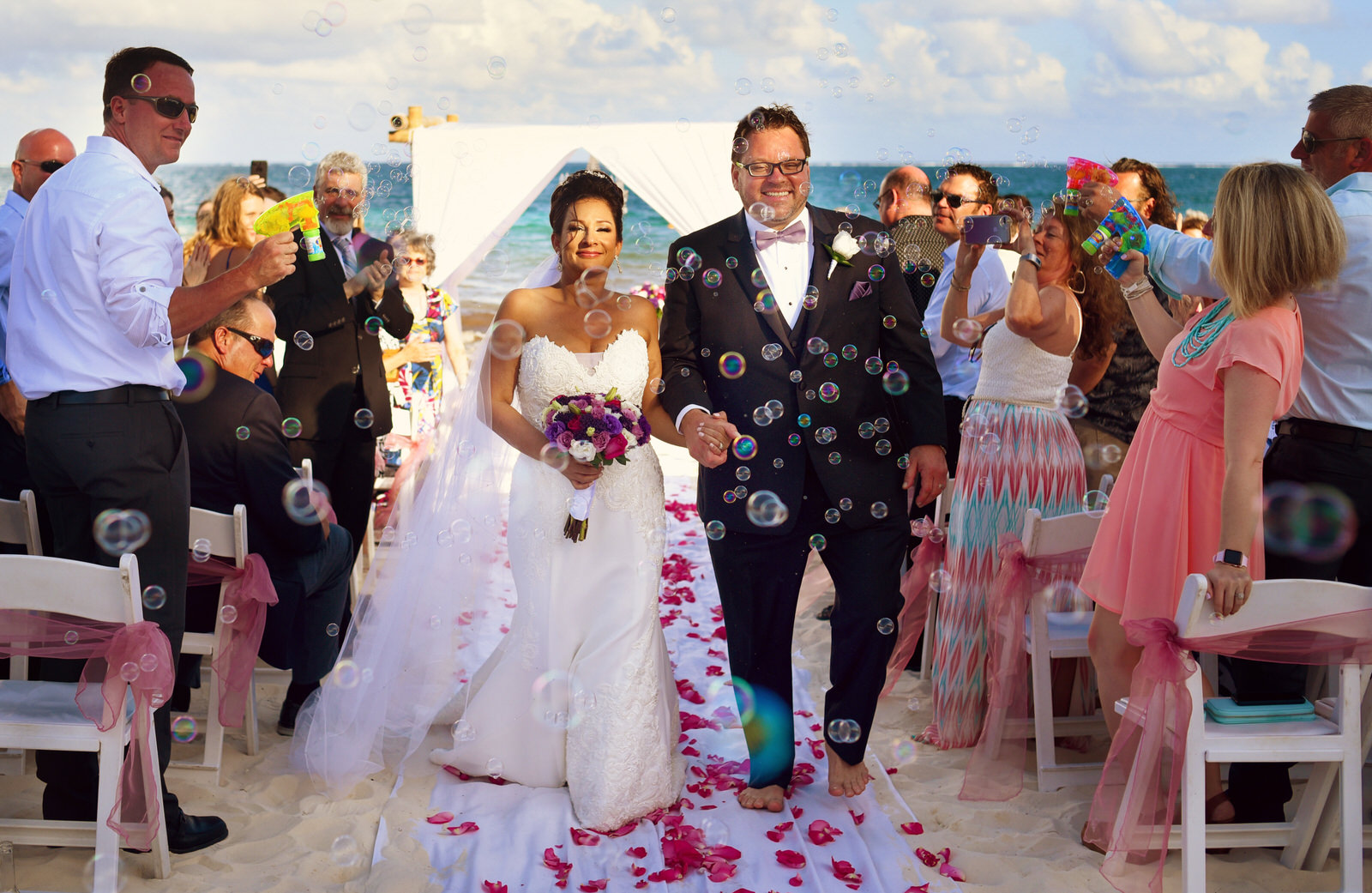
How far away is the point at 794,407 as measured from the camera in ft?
11.0

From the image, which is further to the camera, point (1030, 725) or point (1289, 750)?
point (1030, 725)

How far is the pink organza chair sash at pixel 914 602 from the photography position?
4.48 metres

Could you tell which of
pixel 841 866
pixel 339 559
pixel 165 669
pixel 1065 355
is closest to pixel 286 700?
pixel 339 559

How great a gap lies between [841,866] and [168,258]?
8.85 ft

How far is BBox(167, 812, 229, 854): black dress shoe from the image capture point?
318 centimetres

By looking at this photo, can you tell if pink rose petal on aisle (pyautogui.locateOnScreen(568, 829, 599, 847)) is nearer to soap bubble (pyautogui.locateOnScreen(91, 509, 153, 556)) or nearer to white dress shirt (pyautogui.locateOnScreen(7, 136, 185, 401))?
soap bubble (pyautogui.locateOnScreen(91, 509, 153, 556))

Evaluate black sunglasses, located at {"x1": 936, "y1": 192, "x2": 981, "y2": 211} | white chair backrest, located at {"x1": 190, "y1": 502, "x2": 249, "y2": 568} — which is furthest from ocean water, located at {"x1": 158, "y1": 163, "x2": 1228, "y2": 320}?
white chair backrest, located at {"x1": 190, "y1": 502, "x2": 249, "y2": 568}

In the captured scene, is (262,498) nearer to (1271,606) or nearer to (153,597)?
(153,597)

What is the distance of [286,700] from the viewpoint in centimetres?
423

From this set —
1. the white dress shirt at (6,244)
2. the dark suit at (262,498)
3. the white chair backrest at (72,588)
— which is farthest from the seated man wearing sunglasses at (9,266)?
the white chair backrest at (72,588)

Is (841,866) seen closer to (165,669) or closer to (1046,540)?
(1046,540)

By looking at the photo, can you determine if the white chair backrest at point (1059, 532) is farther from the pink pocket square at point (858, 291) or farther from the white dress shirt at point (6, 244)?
the white dress shirt at point (6, 244)

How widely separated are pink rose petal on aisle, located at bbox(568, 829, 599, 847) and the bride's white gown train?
0.11 m

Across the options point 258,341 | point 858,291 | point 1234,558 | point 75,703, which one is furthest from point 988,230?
point 75,703
